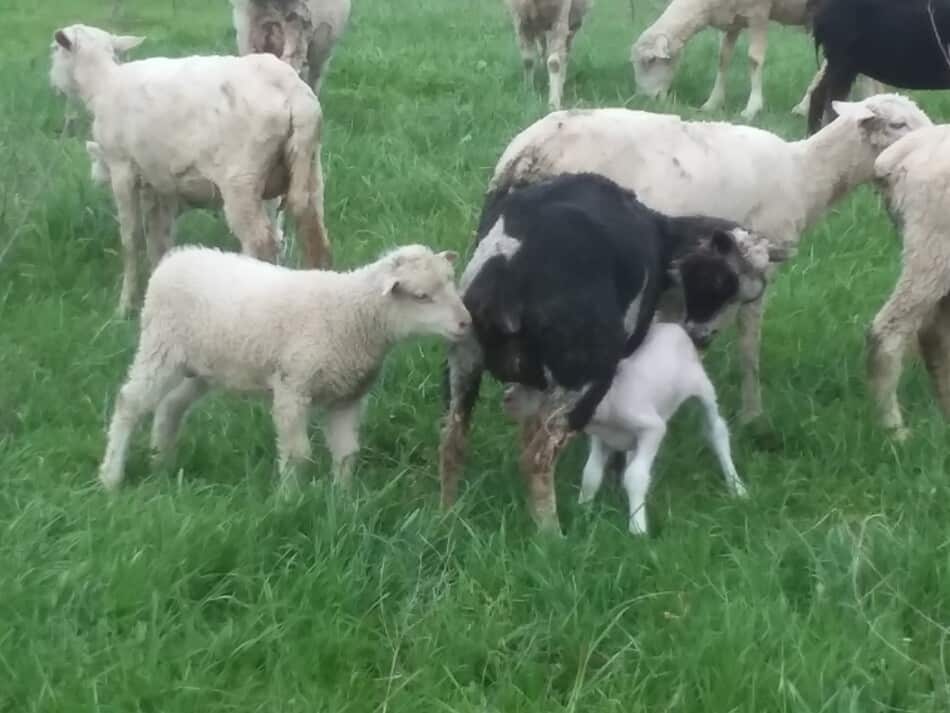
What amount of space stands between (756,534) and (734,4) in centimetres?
853

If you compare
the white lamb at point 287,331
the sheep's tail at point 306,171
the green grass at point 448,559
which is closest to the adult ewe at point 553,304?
the white lamb at point 287,331

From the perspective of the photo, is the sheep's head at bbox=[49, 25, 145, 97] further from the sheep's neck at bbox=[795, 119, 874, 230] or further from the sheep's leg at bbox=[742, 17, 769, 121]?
the sheep's leg at bbox=[742, 17, 769, 121]

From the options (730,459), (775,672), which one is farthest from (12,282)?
(775,672)

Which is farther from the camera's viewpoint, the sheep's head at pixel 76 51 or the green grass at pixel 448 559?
the sheep's head at pixel 76 51

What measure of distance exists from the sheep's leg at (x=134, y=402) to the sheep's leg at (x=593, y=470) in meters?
1.49

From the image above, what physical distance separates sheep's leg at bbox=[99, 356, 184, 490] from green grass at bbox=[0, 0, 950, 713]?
11cm

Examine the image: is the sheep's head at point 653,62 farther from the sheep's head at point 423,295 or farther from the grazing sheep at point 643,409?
the sheep's head at point 423,295

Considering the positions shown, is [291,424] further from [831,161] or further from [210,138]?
[831,161]

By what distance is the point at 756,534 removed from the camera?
175 inches

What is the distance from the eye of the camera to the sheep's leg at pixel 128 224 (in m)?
6.71

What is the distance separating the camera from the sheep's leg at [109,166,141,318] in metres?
6.71

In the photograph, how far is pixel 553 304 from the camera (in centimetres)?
436

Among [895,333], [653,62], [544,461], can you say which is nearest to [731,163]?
[895,333]

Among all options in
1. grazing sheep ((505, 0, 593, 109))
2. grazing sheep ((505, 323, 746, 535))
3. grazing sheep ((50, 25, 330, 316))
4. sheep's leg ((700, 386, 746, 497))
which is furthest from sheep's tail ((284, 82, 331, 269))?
grazing sheep ((505, 0, 593, 109))
